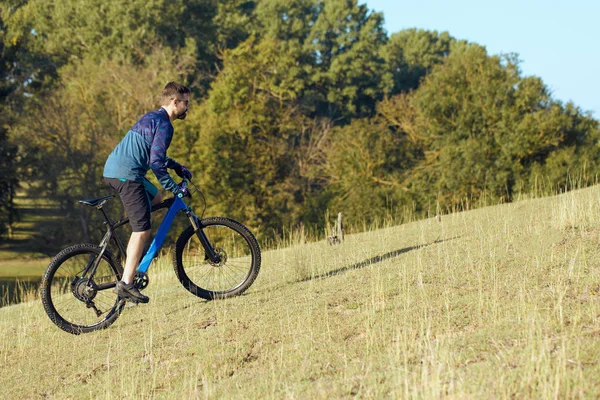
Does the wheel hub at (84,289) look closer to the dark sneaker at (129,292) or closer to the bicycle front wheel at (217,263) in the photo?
the dark sneaker at (129,292)

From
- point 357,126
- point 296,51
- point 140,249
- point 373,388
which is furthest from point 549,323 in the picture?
point 296,51

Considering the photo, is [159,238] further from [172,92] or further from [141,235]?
[172,92]

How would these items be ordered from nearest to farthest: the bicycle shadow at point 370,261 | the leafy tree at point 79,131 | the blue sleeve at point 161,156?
the blue sleeve at point 161,156, the bicycle shadow at point 370,261, the leafy tree at point 79,131

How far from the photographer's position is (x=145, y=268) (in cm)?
719

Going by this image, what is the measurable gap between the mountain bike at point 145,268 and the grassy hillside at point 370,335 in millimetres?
212

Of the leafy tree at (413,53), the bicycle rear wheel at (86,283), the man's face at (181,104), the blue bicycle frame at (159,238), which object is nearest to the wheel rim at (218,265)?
the blue bicycle frame at (159,238)

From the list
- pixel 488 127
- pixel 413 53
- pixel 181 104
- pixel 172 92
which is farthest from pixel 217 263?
pixel 413 53

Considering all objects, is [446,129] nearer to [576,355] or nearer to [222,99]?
[222,99]

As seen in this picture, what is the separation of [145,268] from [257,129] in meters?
34.8

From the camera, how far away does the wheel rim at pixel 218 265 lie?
25.1 feet

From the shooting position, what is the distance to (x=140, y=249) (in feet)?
23.2

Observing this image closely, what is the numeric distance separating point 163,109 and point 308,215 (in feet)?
103

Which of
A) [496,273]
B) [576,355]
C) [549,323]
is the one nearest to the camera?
[576,355]

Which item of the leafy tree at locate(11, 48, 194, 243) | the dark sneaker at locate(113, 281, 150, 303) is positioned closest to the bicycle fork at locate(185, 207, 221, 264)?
the dark sneaker at locate(113, 281, 150, 303)
